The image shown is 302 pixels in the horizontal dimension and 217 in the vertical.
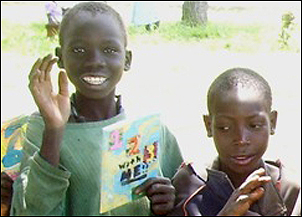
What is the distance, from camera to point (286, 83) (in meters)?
8.06

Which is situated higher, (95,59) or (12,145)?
(95,59)

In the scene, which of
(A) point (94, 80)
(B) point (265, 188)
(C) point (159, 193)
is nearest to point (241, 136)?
(B) point (265, 188)

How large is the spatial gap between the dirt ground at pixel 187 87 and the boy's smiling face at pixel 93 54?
2.83m

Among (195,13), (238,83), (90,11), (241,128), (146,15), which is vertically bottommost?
(146,15)

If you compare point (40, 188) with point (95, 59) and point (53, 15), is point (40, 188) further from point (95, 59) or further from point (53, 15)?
point (53, 15)

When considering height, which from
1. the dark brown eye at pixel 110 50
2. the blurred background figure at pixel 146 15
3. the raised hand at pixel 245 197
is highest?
the dark brown eye at pixel 110 50

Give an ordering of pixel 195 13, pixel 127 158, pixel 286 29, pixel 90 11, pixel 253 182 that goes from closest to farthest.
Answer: pixel 253 182, pixel 127 158, pixel 90 11, pixel 286 29, pixel 195 13

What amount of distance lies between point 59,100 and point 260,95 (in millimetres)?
640

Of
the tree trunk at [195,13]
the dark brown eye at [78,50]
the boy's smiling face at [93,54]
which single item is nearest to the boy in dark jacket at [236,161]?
the boy's smiling face at [93,54]

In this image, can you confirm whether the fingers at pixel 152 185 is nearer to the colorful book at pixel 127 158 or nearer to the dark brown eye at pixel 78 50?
the colorful book at pixel 127 158

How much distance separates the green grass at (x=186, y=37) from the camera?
10234 mm

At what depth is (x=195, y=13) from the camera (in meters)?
11.9

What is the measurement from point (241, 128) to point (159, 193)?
0.32 metres

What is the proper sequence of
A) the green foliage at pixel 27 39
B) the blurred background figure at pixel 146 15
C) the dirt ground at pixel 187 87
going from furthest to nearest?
the blurred background figure at pixel 146 15
the green foliage at pixel 27 39
the dirt ground at pixel 187 87
